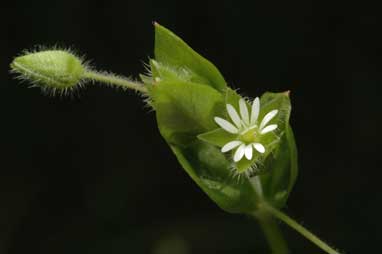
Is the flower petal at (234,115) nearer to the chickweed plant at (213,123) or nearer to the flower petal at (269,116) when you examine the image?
the chickweed plant at (213,123)

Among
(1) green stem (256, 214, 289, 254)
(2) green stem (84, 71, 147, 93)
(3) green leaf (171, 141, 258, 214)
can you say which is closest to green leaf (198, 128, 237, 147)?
(3) green leaf (171, 141, 258, 214)

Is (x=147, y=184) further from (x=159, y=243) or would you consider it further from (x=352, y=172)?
(x=352, y=172)

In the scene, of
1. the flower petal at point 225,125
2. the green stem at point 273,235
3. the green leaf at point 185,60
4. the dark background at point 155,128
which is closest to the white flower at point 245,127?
the flower petal at point 225,125

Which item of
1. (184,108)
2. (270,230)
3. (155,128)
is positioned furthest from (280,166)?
(155,128)

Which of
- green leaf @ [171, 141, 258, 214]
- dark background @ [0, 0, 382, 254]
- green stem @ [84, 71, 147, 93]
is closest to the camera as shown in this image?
green stem @ [84, 71, 147, 93]

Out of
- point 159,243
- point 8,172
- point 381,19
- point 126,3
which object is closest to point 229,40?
point 126,3

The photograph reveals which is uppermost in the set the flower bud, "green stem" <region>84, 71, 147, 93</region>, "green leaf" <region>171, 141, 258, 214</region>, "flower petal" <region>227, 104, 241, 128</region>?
the flower bud

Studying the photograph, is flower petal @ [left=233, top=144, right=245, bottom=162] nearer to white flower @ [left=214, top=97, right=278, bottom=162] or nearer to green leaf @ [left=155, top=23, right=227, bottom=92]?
white flower @ [left=214, top=97, right=278, bottom=162]

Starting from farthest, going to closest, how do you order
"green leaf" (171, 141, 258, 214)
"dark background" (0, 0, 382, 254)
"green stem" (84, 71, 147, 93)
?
"dark background" (0, 0, 382, 254) < "green leaf" (171, 141, 258, 214) < "green stem" (84, 71, 147, 93)

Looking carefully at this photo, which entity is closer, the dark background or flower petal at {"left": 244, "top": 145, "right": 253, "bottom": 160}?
flower petal at {"left": 244, "top": 145, "right": 253, "bottom": 160}
